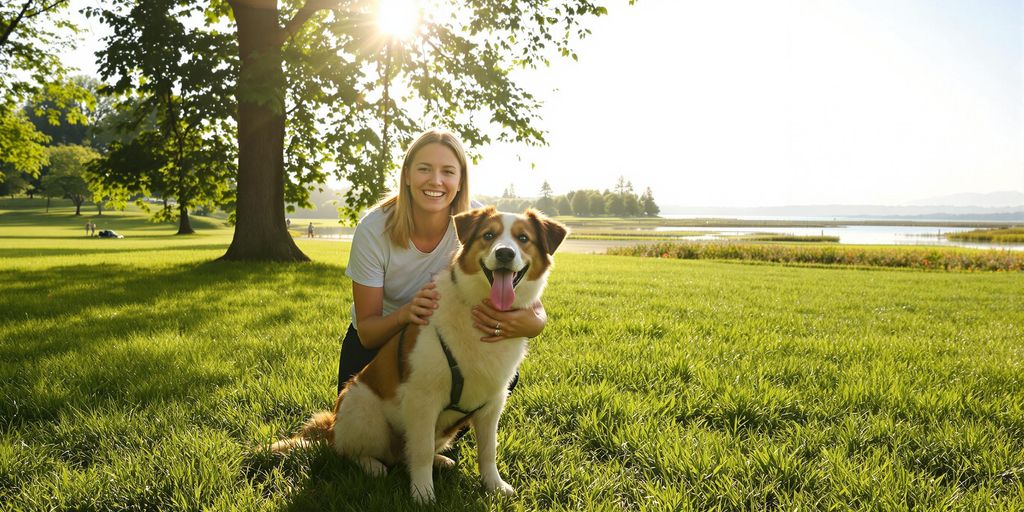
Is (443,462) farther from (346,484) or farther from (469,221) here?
(469,221)

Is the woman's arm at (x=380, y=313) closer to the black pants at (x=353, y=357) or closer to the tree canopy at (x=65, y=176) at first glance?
the black pants at (x=353, y=357)

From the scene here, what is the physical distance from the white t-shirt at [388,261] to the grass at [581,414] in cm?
104

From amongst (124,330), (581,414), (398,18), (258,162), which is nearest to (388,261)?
(581,414)

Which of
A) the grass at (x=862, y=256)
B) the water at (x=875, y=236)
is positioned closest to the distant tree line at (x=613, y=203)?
the water at (x=875, y=236)

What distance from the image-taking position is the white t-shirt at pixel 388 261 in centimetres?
317

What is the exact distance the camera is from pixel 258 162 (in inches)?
509

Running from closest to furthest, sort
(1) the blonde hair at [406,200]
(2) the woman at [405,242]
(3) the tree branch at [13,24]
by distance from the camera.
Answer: (2) the woman at [405,242] < (1) the blonde hair at [406,200] < (3) the tree branch at [13,24]

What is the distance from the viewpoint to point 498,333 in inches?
101

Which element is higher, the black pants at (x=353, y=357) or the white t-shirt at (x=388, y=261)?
the white t-shirt at (x=388, y=261)

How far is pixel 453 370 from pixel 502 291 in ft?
1.51

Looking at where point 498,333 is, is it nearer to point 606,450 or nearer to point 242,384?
point 606,450

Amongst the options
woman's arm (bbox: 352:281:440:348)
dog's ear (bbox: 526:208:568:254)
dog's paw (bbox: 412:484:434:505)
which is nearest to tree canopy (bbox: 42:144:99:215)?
woman's arm (bbox: 352:281:440:348)

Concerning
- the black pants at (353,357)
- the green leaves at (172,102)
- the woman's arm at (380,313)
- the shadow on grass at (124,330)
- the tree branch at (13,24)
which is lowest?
the shadow on grass at (124,330)

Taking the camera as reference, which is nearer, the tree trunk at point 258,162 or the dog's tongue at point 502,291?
the dog's tongue at point 502,291
